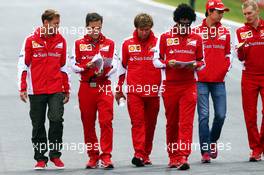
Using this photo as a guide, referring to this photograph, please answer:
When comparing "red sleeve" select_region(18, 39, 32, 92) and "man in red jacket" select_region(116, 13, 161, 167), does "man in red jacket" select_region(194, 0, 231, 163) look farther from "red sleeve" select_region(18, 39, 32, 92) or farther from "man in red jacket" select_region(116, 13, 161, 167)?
"red sleeve" select_region(18, 39, 32, 92)

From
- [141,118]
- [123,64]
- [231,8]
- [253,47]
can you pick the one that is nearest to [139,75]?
[123,64]

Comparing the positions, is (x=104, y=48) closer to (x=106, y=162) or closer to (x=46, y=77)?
(x=46, y=77)

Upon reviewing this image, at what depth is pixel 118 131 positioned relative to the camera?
19.0 metres

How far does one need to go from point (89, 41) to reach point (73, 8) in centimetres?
2448

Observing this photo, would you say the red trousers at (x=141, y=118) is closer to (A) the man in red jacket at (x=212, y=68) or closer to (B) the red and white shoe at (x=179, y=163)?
(B) the red and white shoe at (x=179, y=163)

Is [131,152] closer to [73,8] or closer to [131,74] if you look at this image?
[131,74]

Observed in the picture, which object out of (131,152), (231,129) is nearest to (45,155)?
(131,152)

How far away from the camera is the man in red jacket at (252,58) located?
15562 millimetres

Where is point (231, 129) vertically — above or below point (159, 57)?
below

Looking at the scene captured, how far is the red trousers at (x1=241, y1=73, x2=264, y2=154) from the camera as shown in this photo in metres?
15.6

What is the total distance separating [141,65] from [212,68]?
99cm

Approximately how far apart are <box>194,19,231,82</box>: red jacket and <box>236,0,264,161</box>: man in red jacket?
22 cm

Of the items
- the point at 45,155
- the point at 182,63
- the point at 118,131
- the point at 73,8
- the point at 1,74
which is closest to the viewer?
the point at 182,63

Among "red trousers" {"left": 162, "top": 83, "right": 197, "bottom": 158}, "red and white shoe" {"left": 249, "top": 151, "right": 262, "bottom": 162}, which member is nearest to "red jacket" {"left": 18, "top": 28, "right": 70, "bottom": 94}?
"red trousers" {"left": 162, "top": 83, "right": 197, "bottom": 158}
